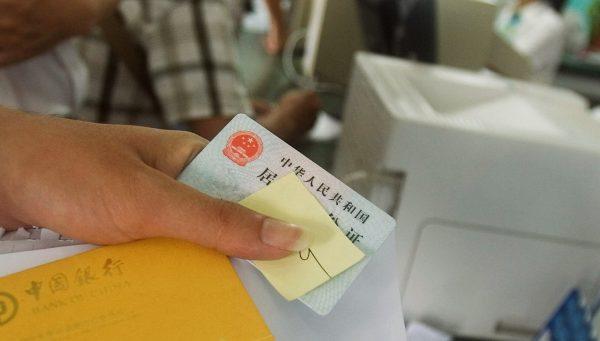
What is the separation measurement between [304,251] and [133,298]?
9 centimetres

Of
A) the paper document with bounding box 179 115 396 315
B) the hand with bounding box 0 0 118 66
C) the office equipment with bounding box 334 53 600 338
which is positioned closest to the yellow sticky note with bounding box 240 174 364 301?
the paper document with bounding box 179 115 396 315

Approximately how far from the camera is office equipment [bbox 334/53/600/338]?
0.59 meters

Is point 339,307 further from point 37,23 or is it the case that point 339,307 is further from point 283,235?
point 37,23

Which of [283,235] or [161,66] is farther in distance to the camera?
[161,66]

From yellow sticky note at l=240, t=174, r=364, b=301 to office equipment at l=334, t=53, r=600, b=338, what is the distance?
0.88 ft

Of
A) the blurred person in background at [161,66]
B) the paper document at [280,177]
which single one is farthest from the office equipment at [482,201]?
the paper document at [280,177]

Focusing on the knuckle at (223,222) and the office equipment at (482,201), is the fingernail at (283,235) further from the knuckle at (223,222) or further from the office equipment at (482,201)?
the office equipment at (482,201)

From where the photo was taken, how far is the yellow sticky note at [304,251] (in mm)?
268

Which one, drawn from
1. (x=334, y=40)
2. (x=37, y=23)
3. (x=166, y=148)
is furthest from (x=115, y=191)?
(x=334, y=40)

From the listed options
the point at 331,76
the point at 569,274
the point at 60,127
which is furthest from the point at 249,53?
the point at 60,127

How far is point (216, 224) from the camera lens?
0.26 meters

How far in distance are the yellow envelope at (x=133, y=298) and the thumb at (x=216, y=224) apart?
0.01m

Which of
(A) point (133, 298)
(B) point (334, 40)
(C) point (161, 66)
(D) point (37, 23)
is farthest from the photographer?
(B) point (334, 40)

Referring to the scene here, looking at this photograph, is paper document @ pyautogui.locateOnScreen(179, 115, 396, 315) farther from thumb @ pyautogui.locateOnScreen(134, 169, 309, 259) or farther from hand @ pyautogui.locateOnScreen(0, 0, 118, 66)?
hand @ pyautogui.locateOnScreen(0, 0, 118, 66)
